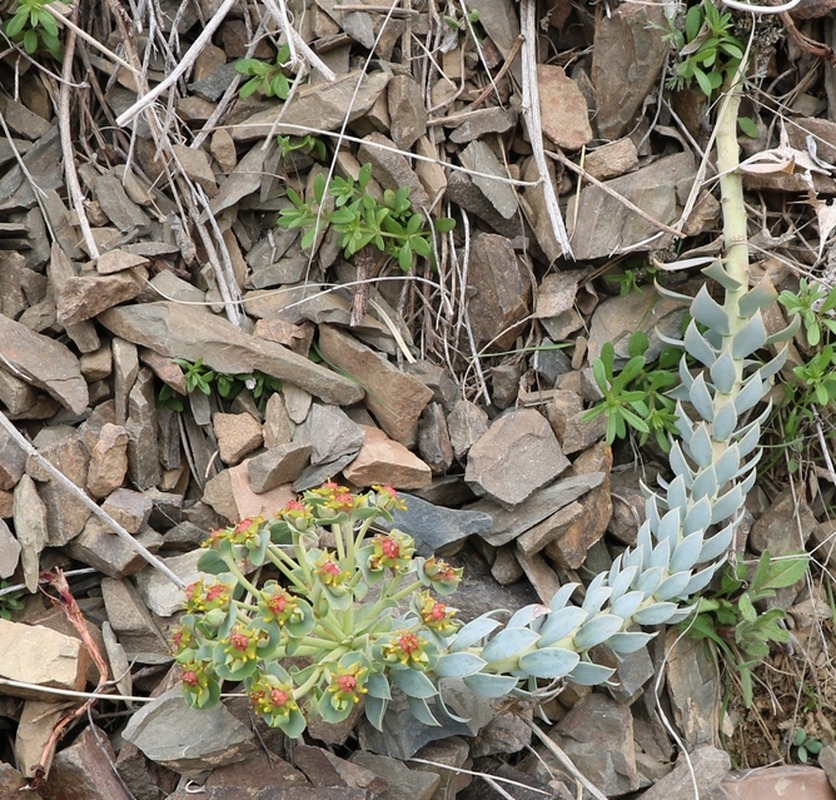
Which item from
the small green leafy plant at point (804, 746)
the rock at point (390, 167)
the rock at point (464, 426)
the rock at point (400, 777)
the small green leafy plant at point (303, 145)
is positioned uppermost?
the small green leafy plant at point (303, 145)

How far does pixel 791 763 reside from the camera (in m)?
2.18

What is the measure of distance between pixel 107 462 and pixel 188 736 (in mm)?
584

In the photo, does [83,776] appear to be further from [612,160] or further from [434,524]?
[612,160]

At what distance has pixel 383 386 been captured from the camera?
2.13 metres

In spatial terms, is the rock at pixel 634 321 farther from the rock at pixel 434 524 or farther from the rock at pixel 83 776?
the rock at pixel 83 776

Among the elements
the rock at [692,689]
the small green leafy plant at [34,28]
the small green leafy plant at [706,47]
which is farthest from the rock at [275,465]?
the small green leafy plant at [706,47]

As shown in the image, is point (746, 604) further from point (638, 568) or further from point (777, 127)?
point (777, 127)

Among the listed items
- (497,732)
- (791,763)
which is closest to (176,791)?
(497,732)

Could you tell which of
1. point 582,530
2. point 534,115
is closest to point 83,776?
point 582,530

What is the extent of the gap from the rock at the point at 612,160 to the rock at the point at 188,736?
1.46m

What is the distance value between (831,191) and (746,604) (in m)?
0.98

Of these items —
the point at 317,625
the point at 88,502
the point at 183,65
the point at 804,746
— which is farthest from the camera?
the point at 804,746

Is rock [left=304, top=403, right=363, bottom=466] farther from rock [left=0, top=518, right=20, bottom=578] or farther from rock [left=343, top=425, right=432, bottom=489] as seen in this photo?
rock [left=0, top=518, right=20, bottom=578]

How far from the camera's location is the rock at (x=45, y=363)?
2008 millimetres
